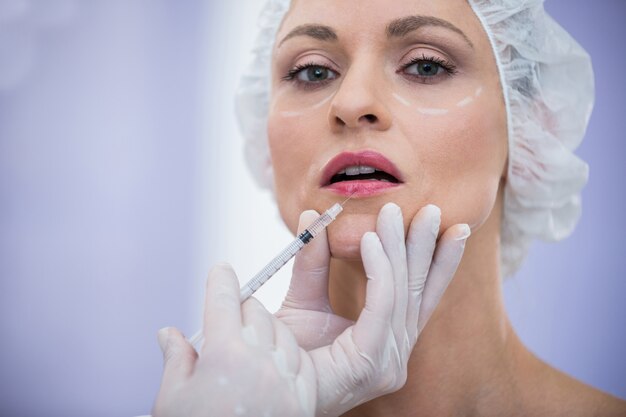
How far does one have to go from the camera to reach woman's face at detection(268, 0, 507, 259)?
4.53 ft

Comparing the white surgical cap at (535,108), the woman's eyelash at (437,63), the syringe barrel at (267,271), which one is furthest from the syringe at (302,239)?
the white surgical cap at (535,108)

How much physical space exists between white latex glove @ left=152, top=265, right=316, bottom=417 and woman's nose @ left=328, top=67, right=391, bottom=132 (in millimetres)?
459

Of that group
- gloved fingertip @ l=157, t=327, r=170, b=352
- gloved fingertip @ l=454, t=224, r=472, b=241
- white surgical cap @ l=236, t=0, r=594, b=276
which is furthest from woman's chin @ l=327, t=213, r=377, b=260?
white surgical cap @ l=236, t=0, r=594, b=276

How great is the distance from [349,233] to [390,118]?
10.6 inches

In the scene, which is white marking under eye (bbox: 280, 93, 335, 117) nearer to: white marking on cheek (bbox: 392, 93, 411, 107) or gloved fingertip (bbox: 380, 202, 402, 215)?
white marking on cheek (bbox: 392, 93, 411, 107)

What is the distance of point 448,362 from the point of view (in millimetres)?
1635

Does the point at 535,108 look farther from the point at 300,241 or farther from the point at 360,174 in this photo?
the point at 300,241

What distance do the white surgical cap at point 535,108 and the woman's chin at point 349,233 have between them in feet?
1.70

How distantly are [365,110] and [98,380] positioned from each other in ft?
6.23

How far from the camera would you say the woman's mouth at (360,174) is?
1.37m

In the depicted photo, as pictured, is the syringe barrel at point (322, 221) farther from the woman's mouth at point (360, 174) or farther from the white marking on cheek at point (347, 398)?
the white marking on cheek at point (347, 398)

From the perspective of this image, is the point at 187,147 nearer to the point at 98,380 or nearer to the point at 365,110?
the point at 98,380

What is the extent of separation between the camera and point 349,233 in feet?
4.58

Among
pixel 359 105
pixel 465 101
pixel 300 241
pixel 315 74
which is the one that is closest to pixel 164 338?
pixel 300 241
